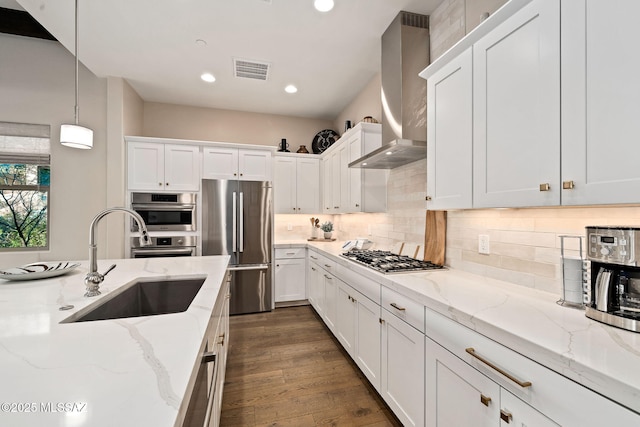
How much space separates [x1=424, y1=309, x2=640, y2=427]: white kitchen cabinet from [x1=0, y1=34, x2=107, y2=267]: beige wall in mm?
3802

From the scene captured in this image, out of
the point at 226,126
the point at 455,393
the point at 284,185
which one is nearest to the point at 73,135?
the point at 226,126

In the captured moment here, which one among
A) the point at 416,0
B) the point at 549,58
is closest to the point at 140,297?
the point at 549,58

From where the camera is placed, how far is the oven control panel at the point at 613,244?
87 centimetres

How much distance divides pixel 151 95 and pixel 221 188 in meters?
1.71

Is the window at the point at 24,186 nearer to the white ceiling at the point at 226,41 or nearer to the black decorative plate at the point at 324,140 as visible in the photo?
the white ceiling at the point at 226,41

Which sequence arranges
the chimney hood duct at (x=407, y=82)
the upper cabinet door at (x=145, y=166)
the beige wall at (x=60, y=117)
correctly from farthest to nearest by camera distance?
the upper cabinet door at (x=145, y=166) → the beige wall at (x=60, y=117) → the chimney hood duct at (x=407, y=82)

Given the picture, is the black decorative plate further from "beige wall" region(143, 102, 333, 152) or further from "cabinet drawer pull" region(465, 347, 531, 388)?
"cabinet drawer pull" region(465, 347, 531, 388)

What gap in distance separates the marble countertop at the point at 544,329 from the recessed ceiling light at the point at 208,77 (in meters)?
3.18

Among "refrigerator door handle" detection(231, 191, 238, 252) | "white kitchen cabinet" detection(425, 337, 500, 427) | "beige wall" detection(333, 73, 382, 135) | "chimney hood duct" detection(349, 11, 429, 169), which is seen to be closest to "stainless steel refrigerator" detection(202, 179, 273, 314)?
"refrigerator door handle" detection(231, 191, 238, 252)

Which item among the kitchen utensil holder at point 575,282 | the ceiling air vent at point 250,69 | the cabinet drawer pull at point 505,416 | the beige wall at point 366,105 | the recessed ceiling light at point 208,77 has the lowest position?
the cabinet drawer pull at point 505,416

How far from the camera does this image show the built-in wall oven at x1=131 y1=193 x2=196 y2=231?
3.42 m

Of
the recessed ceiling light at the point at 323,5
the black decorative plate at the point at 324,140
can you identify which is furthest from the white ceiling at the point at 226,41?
the black decorative plate at the point at 324,140

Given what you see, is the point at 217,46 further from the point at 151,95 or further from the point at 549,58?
the point at 549,58

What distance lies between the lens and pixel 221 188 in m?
3.66
